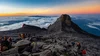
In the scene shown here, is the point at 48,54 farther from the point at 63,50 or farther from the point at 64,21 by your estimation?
the point at 64,21

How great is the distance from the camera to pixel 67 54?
3825 centimetres

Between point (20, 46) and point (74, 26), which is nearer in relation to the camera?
point (20, 46)

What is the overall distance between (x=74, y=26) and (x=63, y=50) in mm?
41824

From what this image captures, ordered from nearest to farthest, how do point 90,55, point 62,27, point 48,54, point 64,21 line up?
point 48,54 < point 90,55 < point 62,27 < point 64,21

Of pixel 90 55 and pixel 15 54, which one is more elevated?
pixel 15 54

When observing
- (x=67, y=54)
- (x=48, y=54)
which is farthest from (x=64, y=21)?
(x=48, y=54)

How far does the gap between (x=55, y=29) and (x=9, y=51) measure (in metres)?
43.9

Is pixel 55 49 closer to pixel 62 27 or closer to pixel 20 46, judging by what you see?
pixel 20 46

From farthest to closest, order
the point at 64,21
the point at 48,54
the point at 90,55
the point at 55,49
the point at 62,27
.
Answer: the point at 64,21, the point at 62,27, the point at 90,55, the point at 55,49, the point at 48,54

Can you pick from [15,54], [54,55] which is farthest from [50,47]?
[15,54]

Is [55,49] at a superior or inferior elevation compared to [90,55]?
superior

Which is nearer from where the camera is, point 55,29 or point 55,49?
point 55,49

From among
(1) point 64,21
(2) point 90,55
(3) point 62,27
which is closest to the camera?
(2) point 90,55

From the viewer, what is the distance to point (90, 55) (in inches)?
1726
